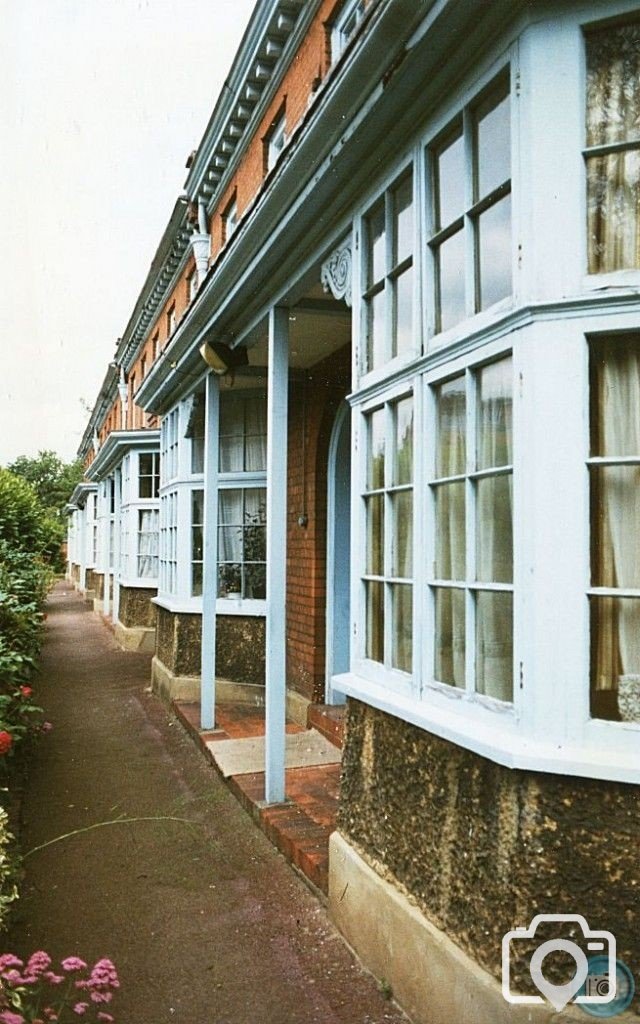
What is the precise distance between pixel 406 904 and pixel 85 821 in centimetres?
326

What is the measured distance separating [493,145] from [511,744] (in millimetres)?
2066

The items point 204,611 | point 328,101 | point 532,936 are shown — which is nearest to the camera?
point 532,936

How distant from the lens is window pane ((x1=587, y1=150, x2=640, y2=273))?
2348 mm

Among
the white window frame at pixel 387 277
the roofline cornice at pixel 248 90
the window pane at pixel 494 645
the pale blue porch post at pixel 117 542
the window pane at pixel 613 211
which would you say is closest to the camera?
the window pane at pixel 613 211

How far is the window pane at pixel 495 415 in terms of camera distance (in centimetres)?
262

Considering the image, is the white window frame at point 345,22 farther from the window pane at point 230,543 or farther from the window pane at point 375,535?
the window pane at point 375,535

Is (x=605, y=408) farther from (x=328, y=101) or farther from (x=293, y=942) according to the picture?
(x=293, y=942)

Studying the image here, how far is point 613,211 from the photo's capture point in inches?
93.7

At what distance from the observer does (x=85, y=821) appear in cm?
550

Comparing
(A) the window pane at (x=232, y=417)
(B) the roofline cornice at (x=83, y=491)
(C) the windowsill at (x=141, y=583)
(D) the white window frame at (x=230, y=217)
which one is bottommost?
(C) the windowsill at (x=141, y=583)

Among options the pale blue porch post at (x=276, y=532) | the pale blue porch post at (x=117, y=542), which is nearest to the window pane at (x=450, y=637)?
the pale blue porch post at (x=276, y=532)

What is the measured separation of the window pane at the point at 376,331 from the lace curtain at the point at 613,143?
1312 millimetres

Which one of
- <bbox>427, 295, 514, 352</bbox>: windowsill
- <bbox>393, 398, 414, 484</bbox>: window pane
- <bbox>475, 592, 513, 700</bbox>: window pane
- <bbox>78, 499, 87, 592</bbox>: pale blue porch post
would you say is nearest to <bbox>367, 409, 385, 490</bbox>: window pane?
<bbox>393, 398, 414, 484</bbox>: window pane

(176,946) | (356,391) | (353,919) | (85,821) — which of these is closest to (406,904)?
(353,919)
